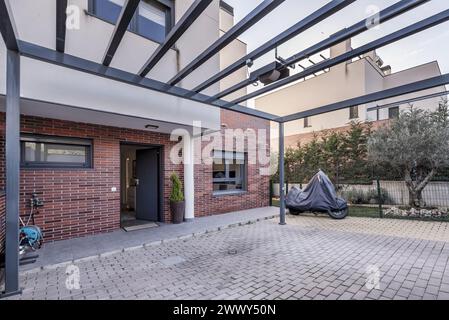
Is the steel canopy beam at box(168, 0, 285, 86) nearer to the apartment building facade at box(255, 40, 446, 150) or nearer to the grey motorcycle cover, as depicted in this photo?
the grey motorcycle cover

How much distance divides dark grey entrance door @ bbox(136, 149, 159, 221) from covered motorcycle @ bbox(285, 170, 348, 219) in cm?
480

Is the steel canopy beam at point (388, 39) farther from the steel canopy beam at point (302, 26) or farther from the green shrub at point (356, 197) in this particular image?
the green shrub at point (356, 197)

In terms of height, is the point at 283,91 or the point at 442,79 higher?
the point at 283,91

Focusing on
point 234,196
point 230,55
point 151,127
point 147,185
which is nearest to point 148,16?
point 151,127

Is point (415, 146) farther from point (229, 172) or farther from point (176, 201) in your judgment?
point (176, 201)

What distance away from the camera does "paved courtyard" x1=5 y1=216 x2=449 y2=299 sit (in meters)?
3.12

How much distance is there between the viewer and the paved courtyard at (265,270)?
3.12 m

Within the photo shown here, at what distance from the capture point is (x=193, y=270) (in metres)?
3.86

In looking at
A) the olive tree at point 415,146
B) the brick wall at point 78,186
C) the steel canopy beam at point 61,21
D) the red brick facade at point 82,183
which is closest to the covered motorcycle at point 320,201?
the olive tree at point 415,146

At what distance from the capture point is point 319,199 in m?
8.43

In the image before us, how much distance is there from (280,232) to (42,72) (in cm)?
597

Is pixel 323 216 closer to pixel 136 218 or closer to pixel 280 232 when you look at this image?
pixel 280 232

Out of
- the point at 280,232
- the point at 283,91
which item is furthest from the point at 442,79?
the point at 283,91

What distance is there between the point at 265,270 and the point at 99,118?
4.51m
